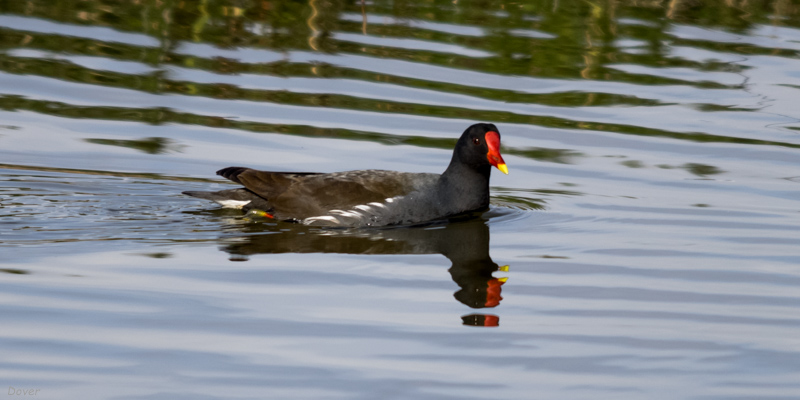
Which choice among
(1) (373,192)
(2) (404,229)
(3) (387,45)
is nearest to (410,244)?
(2) (404,229)

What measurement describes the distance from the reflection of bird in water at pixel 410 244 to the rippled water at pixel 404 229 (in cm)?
3

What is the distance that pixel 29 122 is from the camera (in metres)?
10.2

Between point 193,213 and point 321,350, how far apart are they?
3.25 meters

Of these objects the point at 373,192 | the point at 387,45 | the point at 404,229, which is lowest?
the point at 404,229

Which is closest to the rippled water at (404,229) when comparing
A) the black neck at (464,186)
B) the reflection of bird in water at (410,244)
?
the reflection of bird in water at (410,244)

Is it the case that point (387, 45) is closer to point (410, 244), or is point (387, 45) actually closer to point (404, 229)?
point (404, 229)

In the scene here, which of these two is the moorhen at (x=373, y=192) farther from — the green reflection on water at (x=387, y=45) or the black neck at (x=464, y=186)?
the green reflection on water at (x=387, y=45)

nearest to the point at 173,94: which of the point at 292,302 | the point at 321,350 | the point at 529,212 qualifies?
the point at 529,212

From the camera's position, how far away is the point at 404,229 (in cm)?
804

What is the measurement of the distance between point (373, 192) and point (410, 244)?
749 millimetres

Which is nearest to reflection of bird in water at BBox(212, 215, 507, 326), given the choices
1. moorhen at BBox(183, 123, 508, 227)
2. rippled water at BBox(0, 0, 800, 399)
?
rippled water at BBox(0, 0, 800, 399)

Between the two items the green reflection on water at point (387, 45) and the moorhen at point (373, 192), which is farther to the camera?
the green reflection on water at point (387, 45)

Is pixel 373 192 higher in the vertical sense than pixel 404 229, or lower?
higher

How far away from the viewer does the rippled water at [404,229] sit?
5.23 metres
